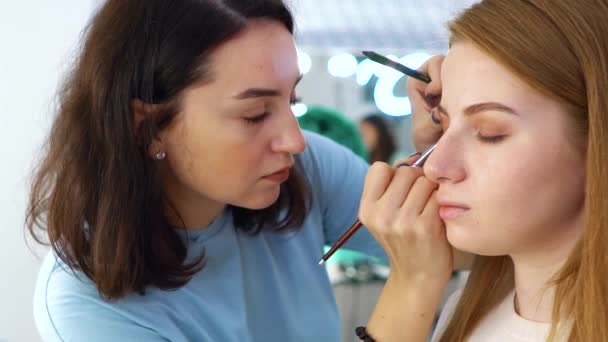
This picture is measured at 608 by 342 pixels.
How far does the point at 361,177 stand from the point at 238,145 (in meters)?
0.36

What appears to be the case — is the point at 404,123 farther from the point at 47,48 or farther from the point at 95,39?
the point at 95,39

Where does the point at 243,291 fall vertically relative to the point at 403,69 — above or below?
below

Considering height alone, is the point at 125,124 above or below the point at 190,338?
above

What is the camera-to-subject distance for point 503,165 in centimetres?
73

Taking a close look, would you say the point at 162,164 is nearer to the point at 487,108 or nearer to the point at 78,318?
the point at 78,318

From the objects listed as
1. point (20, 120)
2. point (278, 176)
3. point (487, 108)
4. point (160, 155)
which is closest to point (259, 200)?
point (278, 176)

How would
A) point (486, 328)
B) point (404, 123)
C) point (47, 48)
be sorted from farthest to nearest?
point (404, 123)
point (47, 48)
point (486, 328)

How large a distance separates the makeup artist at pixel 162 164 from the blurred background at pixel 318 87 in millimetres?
190

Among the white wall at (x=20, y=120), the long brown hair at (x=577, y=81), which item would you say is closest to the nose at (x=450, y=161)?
the long brown hair at (x=577, y=81)

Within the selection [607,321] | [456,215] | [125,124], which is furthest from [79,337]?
[607,321]

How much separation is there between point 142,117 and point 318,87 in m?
1.99

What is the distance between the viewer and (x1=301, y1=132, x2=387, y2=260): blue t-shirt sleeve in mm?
1242

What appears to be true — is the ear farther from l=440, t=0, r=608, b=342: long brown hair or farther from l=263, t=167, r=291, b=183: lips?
l=440, t=0, r=608, b=342: long brown hair

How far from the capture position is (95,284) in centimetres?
98
